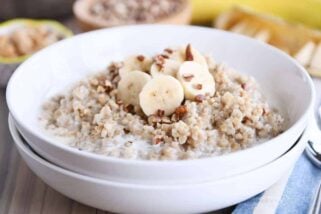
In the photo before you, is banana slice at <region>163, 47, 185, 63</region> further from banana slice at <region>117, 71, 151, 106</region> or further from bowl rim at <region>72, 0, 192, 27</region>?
bowl rim at <region>72, 0, 192, 27</region>

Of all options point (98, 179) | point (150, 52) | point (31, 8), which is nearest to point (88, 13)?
point (31, 8)

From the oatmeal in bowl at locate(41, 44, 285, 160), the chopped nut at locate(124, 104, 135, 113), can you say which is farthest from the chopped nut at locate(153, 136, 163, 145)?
the chopped nut at locate(124, 104, 135, 113)

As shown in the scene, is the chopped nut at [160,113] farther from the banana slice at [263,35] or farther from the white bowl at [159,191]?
the banana slice at [263,35]

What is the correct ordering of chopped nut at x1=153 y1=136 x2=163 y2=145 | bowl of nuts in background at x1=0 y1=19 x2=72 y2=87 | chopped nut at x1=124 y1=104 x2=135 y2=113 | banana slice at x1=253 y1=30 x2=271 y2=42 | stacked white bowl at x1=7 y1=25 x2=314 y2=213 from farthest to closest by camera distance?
banana slice at x1=253 y1=30 x2=271 y2=42
bowl of nuts in background at x1=0 y1=19 x2=72 y2=87
chopped nut at x1=124 y1=104 x2=135 y2=113
chopped nut at x1=153 y1=136 x2=163 y2=145
stacked white bowl at x1=7 y1=25 x2=314 y2=213

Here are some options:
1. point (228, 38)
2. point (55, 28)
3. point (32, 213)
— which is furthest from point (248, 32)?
point (32, 213)

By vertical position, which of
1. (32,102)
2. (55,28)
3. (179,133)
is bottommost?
(55,28)

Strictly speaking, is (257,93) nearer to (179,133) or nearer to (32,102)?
(179,133)

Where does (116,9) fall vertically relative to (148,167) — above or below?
below

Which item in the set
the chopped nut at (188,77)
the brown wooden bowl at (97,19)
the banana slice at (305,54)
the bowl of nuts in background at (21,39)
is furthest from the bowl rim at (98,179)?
the brown wooden bowl at (97,19)
